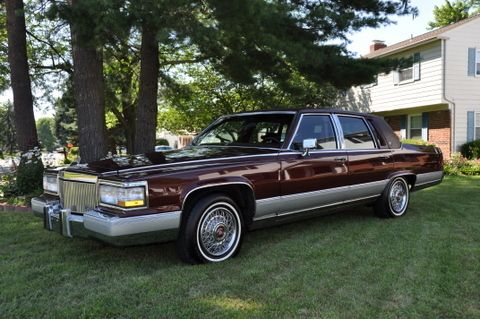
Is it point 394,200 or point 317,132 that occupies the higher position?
point 317,132

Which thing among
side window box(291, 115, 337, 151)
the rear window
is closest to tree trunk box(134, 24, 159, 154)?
side window box(291, 115, 337, 151)

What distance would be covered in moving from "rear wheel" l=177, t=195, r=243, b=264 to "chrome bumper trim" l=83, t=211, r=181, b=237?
224mm

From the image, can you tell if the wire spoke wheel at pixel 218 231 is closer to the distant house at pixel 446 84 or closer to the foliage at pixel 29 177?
the foliage at pixel 29 177

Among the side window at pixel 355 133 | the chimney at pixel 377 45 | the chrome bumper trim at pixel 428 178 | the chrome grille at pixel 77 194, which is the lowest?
the chrome bumper trim at pixel 428 178

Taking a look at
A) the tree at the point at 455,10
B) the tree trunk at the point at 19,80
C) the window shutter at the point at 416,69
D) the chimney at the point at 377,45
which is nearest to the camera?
the tree trunk at the point at 19,80

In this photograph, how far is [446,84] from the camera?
17.2 m

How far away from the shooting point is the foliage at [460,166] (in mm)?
14797

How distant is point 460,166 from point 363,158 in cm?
1114

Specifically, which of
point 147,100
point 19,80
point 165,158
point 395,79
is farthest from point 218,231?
point 395,79

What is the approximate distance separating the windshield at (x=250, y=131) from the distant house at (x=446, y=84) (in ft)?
42.7

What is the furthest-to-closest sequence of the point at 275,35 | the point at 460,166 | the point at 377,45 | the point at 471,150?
the point at 377,45 < the point at 471,150 < the point at 460,166 < the point at 275,35

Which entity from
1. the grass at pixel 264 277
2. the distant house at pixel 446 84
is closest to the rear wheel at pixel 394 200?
the grass at pixel 264 277

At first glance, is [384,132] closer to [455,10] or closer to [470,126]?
[470,126]

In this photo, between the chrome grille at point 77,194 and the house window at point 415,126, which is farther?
the house window at point 415,126
